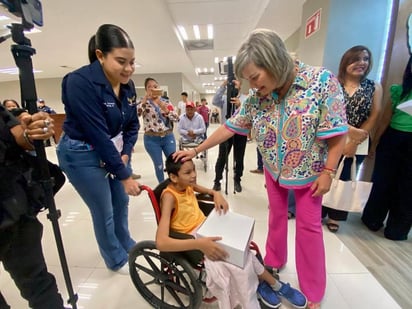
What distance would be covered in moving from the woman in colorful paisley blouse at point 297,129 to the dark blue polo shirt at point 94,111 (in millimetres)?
359

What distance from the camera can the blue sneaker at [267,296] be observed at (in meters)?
1.13

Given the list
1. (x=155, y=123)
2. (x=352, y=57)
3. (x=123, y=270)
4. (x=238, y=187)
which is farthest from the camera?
(x=238, y=187)

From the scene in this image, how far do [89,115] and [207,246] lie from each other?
2.62 feet

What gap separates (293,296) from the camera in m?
1.17

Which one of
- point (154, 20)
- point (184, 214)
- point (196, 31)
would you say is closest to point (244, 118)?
point (184, 214)

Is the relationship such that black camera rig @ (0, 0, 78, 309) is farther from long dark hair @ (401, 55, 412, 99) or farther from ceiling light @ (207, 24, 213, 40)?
ceiling light @ (207, 24, 213, 40)

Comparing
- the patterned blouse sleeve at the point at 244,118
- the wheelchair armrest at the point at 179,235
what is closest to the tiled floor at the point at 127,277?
the wheelchair armrest at the point at 179,235

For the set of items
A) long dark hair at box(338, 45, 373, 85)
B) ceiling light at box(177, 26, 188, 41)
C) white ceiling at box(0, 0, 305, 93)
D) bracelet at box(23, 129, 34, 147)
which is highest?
ceiling light at box(177, 26, 188, 41)

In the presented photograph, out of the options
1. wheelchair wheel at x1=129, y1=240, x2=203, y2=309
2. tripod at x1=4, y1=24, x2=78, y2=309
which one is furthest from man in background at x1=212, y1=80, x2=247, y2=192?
tripod at x1=4, y1=24, x2=78, y2=309

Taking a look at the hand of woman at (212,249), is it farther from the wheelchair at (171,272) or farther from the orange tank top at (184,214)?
the orange tank top at (184,214)

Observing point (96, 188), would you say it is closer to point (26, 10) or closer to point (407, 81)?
point (26, 10)

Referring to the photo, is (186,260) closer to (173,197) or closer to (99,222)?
(173,197)

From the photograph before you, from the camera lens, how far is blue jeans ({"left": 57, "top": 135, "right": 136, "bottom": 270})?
1.07 m

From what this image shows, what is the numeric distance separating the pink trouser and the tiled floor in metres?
0.19
